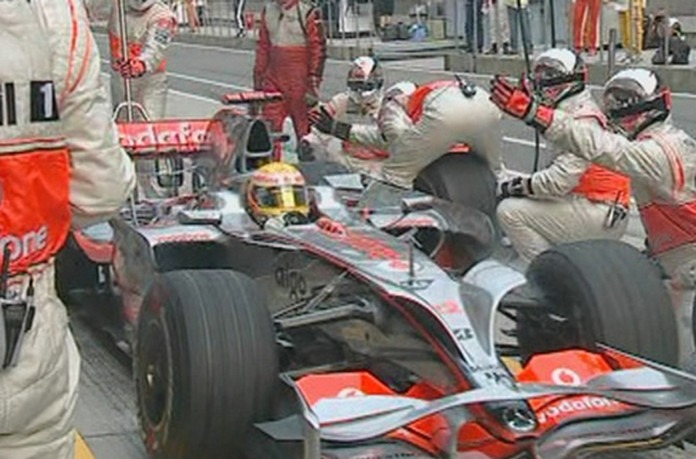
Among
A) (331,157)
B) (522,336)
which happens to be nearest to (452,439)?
(522,336)

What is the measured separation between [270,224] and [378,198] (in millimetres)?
944

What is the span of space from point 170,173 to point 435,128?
157 centimetres

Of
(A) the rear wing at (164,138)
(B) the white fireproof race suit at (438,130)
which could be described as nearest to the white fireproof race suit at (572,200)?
(B) the white fireproof race suit at (438,130)

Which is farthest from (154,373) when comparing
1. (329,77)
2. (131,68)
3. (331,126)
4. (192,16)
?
(192,16)

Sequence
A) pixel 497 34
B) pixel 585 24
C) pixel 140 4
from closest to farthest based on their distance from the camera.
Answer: pixel 140 4
pixel 585 24
pixel 497 34

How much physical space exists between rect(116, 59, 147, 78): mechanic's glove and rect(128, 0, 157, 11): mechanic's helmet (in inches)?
23.8

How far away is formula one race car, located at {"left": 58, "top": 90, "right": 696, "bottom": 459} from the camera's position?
4379mm

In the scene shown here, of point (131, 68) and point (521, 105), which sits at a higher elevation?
point (131, 68)

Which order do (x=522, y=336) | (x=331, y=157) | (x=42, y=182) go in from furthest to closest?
(x=331, y=157) < (x=522, y=336) < (x=42, y=182)

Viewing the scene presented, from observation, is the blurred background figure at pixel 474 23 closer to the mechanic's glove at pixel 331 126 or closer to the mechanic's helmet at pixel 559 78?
the mechanic's glove at pixel 331 126

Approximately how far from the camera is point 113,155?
300 cm

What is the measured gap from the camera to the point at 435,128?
798 centimetres

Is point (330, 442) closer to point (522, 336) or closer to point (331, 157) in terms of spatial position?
point (522, 336)

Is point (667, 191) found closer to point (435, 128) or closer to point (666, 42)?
point (435, 128)
